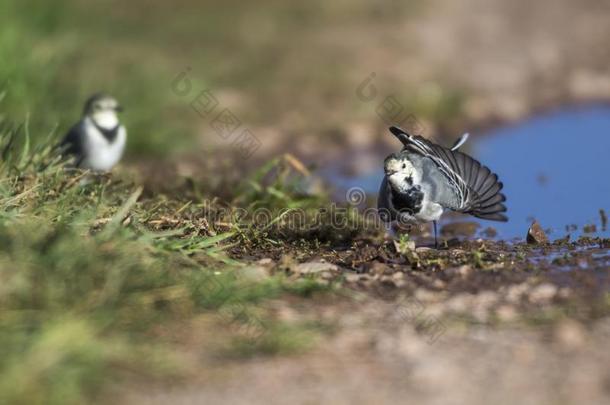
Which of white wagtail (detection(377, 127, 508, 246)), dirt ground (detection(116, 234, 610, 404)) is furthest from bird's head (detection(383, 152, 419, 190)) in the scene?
dirt ground (detection(116, 234, 610, 404))

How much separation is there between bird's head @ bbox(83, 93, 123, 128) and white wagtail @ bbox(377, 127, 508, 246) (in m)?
2.38

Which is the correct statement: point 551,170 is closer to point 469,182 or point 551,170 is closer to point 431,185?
point 469,182

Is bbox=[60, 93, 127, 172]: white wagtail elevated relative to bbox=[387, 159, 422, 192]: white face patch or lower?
lower

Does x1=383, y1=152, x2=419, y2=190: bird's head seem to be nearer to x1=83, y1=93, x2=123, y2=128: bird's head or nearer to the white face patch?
the white face patch

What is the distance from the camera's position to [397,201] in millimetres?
5512

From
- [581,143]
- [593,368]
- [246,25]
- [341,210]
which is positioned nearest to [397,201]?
[341,210]

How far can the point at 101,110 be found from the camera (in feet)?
23.4

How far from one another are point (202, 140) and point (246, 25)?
310cm

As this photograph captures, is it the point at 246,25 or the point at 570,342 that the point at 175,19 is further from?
the point at 570,342

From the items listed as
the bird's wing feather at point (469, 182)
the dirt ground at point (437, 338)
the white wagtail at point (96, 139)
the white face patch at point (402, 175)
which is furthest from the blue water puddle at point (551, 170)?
the white wagtail at point (96, 139)

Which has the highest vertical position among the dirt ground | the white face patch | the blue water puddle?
the blue water puddle

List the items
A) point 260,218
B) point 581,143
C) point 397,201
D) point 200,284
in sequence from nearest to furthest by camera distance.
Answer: point 200,284 < point 397,201 < point 260,218 < point 581,143

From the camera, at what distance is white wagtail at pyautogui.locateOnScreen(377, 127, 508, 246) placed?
5.48m

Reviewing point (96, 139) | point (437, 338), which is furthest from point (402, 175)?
point (96, 139)
